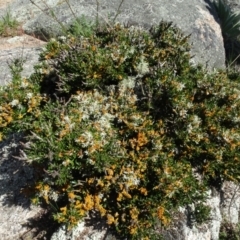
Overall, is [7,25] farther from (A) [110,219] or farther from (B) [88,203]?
(A) [110,219]

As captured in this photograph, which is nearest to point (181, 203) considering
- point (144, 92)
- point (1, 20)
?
point (144, 92)

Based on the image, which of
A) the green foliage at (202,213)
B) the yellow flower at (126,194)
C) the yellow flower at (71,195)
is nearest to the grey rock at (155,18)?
the green foliage at (202,213)

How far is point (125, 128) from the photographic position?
4.03 metres

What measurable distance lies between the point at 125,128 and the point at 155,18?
370 cm

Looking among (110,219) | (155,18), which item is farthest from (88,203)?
(155,18)

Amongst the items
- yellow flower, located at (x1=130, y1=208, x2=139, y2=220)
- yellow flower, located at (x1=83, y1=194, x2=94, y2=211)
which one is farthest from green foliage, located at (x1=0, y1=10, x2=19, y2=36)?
yellow flower, located at (x1=130, y1=208, x2=139, y2=220)

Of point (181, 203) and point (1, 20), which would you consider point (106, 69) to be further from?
point (1, 20)

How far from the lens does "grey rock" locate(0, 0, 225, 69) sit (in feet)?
22.7

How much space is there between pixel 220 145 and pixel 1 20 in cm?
568

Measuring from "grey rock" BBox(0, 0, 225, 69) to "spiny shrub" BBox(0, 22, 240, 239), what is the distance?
229 centimetres

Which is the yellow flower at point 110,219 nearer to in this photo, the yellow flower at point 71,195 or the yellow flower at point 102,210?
the yellow flower at point 102,210

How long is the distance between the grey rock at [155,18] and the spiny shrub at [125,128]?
7.50 feet

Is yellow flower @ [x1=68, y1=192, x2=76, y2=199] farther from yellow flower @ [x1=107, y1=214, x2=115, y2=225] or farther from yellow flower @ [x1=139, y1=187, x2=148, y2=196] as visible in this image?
yellow flower @ [x1=139, y1=187, x2=148, y2=196]

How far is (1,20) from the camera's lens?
7.58 m
